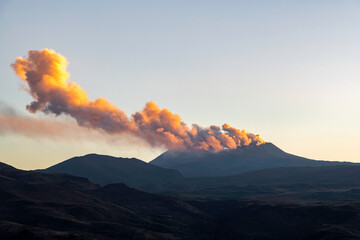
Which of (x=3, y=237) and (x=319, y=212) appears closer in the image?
(x=3, y=237)

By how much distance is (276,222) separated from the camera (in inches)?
5017

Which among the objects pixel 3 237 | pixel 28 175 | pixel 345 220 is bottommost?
pixel 3 237

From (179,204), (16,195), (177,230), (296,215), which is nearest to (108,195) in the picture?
(179,204)

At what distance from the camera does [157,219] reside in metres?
130

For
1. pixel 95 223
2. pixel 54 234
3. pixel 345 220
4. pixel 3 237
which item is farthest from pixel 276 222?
pixel 3 237

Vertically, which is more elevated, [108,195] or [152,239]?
[108,195]

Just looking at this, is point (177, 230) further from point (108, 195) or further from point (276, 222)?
point (108, 195)

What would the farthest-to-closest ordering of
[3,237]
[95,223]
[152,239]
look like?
[95,223], [152,239], [3,237]

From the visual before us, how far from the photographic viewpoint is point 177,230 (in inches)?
4614

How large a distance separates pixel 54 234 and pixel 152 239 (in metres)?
22.0

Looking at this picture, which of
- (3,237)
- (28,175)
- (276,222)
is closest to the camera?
(3,237)

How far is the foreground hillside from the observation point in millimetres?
100500

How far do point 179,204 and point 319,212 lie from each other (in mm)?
50892

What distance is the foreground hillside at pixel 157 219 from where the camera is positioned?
100500 millimetres
